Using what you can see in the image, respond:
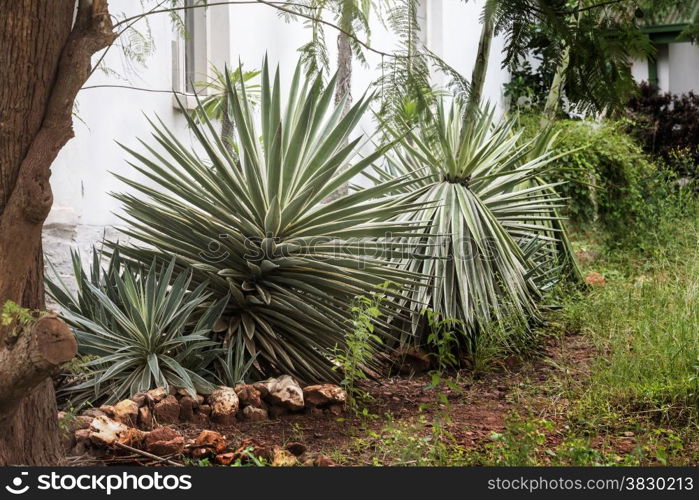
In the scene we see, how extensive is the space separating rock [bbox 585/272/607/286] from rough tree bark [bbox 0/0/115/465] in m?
5.22

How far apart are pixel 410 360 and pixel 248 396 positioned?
1.54 meters

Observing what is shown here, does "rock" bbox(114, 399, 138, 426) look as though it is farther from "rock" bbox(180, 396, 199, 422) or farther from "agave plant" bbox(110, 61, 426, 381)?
"agave plant" bbox(110, 61, 426, 381)

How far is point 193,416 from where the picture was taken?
13.8 ft

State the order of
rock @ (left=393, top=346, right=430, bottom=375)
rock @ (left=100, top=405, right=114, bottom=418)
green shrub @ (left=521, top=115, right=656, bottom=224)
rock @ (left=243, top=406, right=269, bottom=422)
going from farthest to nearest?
green shrub @ (left=521, top=115, right=656, bottom=224), rock @ (left=393, top=346, right=430, bottom=375), rock @ (left=243, top=406, right=269, bottom=422), rock @ (left=100, top=405, right=114, bottom=418)

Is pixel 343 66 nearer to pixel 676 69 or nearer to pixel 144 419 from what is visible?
pixel 144 419

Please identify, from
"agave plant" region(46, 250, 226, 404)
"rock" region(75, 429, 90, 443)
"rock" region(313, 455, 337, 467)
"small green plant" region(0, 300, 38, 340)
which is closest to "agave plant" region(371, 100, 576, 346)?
"agave plant" region(46, 250, 226, 404)

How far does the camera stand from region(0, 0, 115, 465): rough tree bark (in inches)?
123

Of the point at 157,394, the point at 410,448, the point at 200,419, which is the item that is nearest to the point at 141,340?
the point at 157,394

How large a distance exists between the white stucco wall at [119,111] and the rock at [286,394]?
1421 mm

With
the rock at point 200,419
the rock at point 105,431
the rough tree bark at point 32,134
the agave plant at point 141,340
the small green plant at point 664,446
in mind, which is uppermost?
the rough tree bark at point 32,134

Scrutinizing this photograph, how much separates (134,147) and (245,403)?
270cm

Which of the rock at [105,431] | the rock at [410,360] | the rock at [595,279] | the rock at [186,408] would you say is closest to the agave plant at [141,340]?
the rock at [186,408]

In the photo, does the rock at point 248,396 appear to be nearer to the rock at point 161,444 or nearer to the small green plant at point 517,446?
the rock at point 161,444

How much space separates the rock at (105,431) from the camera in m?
3.57
